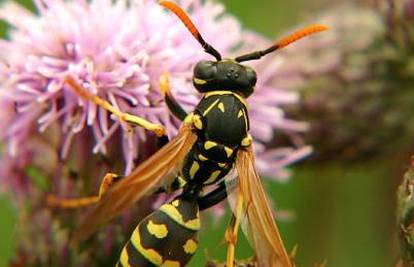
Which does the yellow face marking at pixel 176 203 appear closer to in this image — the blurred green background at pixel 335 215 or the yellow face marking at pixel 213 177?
the yellow face marking at pixel 213 177

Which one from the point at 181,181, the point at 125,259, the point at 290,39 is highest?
the point at 290,39

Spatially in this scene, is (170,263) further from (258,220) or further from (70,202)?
(70,202)

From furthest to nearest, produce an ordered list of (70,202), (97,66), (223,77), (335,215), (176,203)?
1. (335,215)
2. (70,202)
3. (97,66)
4. (223,77)
5. (176,203)

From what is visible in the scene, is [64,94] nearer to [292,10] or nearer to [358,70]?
[358,70]

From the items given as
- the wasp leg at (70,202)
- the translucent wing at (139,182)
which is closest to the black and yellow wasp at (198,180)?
the translucent wing at (139,182)

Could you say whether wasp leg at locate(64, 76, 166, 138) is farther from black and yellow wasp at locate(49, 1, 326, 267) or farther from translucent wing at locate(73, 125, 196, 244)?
translucent wing at locate(73, 125, 196, 244)

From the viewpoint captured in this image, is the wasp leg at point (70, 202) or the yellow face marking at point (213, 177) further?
the wasp leg at point (70, 202)

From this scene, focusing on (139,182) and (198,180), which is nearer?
(139,182)

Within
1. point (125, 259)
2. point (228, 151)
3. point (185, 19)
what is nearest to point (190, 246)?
point (125, 259)
